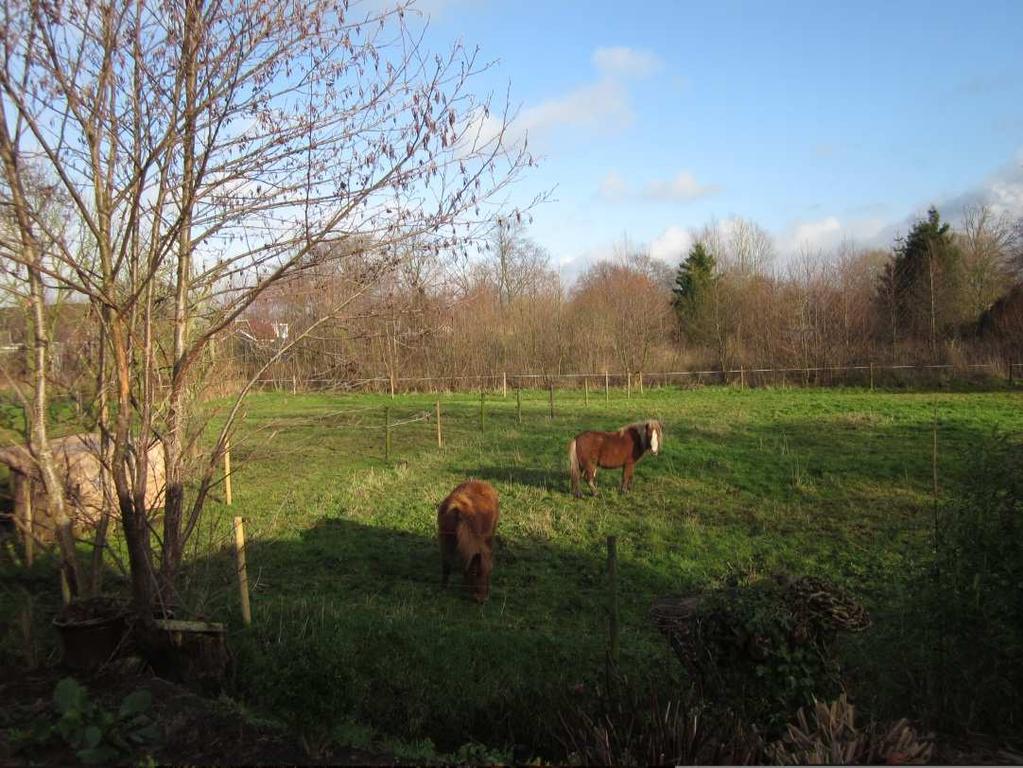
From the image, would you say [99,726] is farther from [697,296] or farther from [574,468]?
[697,296]

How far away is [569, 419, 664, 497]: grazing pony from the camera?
41.0ft

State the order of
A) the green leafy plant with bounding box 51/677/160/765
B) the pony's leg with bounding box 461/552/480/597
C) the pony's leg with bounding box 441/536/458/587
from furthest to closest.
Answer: the pony's leg with bounding box 441/536/458/587 → the pony's leg with bounding box 461/552/480/597 → the green leafy plant with bounding box 51/677/160/765

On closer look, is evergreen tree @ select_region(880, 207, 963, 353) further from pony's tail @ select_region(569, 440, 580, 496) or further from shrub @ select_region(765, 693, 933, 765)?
shrub @ select_region(765, 693, 933, 765)

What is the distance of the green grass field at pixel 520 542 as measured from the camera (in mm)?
4816

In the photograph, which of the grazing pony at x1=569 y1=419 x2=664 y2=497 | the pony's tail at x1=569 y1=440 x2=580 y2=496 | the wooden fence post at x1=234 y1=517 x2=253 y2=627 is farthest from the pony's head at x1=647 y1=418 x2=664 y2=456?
the wooden fence post at x1=234 y1=517 x2=253 y2=627

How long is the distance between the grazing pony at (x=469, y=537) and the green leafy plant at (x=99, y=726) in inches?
172

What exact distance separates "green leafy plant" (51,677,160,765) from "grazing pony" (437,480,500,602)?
14.3 feet

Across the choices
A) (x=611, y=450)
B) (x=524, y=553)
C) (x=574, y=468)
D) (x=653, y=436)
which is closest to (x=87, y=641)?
(x=524, y=553)

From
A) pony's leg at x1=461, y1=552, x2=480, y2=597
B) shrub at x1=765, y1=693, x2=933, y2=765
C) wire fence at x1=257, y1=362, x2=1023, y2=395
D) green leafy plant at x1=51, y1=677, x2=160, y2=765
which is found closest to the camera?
shrub at x1=765, y1=693, x2=933, y2=765

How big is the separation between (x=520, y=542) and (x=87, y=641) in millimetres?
6039

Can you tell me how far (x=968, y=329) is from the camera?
3300 centimetres

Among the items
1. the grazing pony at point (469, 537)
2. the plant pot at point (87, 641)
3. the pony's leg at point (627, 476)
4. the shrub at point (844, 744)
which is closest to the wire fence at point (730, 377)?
the pony's leg at point (627, 476)

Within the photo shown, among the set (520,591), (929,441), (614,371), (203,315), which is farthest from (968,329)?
(203,315)

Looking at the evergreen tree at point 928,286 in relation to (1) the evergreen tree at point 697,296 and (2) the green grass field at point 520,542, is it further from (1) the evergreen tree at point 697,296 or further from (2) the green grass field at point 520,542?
(2) the green grass field at point 520,542
